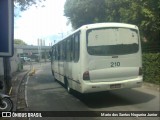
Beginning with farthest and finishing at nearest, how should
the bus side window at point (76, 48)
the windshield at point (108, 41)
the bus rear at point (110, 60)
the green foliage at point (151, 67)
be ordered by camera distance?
the green foliage at point (151, 67) → the bus side window at point (76, 48) → the windshield at point (108, 41) → the bus rear at point (110, 60)

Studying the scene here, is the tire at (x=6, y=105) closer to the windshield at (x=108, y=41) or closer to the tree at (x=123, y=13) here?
the windshield at (x=108, y=41)

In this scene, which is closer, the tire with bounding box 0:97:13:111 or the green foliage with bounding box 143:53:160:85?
the tire with bounding box 0:97:13:111

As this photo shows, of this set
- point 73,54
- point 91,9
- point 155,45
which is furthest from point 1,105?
point 91,9

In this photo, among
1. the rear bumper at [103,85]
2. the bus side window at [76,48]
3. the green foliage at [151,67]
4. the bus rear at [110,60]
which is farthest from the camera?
the green foliage at [151,67]

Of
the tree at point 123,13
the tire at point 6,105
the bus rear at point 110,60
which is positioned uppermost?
the tree at point 123,13

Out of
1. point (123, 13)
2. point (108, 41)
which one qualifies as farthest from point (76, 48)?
point (123, 13)

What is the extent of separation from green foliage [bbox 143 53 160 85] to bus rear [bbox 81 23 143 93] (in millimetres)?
4849

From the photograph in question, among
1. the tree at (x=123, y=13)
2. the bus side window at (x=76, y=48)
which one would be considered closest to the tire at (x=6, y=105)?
the bus side window at (x=76, y=48)

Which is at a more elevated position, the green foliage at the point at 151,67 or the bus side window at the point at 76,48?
the bus side window at the point at 76,48

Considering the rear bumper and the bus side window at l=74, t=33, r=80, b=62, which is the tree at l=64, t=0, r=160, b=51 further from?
the rear bumper

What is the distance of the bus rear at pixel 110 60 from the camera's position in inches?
424

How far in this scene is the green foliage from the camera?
1592 cm

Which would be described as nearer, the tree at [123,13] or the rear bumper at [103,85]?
the rear bumper at [103,85]

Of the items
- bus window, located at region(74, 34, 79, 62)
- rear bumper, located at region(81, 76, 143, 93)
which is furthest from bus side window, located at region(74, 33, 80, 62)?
rear bumper, located at region(81, 76, 143, 93)
